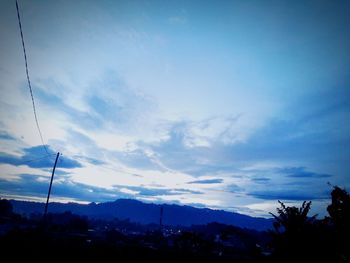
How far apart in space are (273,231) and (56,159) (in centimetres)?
2909

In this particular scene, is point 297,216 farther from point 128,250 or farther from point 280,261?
point 128,250

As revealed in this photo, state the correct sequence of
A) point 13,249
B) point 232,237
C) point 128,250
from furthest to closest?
point 232,237
point 128,250
point 13,249

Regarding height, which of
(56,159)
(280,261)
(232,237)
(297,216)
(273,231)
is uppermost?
(56,159)

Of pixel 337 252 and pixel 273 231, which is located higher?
pixel 273 231

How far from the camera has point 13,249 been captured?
18.7 meters

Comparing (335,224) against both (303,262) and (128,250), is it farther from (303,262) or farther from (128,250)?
(128,250)

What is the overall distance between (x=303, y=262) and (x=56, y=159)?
30399 millimetres

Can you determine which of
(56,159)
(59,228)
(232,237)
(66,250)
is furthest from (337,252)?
(232,237)

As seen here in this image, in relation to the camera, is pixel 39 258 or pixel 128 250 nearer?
pixel 39 258

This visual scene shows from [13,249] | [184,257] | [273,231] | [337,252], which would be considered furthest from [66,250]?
[337,252]

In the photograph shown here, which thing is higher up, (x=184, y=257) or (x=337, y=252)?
(x=337, y=252)

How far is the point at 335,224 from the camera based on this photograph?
35.8ft

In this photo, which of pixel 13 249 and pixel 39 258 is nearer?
pixel 39 258

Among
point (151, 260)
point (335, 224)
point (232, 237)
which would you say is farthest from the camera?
point (232, 237)
